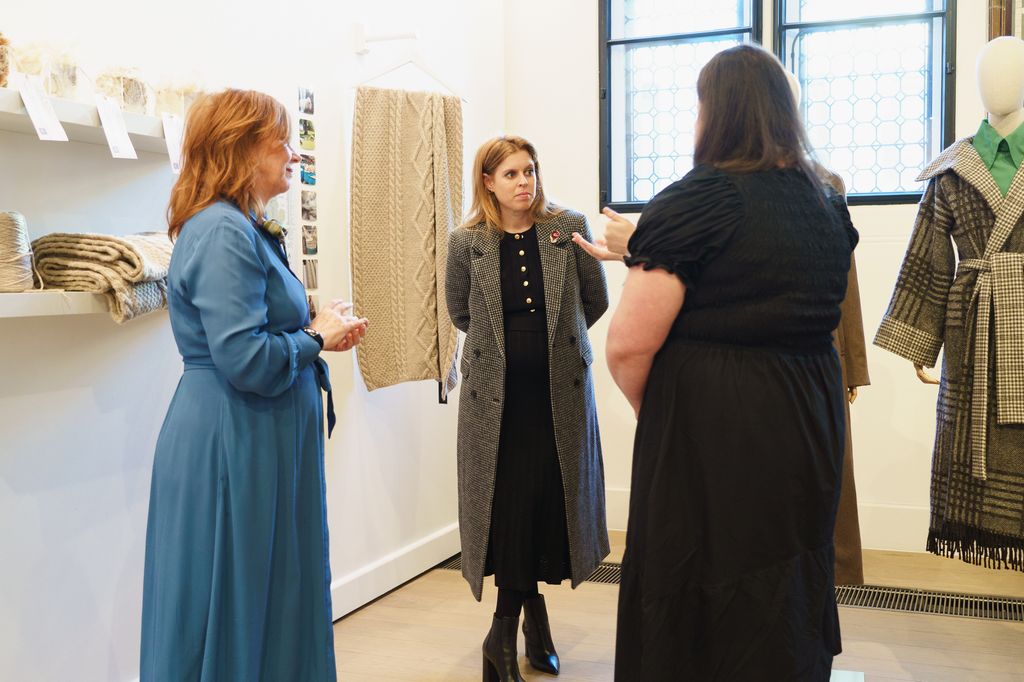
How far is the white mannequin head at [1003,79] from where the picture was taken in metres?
2.39

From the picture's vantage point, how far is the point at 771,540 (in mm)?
1587

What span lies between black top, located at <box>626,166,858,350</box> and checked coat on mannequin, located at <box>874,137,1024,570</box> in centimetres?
104

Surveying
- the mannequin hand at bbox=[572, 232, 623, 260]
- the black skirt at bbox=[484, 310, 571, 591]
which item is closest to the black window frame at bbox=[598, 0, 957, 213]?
the black skirt at bbox=[484, 310, 571, 591]

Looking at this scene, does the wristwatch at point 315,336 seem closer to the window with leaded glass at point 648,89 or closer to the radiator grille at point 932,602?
the radiator grille at point 932,602

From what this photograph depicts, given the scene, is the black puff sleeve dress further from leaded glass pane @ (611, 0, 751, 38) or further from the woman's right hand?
→ leaded glass pane @ (611, 0, 751, 38)

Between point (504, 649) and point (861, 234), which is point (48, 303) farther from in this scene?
point (861, 234)

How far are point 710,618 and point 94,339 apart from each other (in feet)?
5.13

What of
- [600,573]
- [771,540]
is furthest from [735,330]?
[600,573]

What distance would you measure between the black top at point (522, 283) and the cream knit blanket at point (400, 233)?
2.39ft

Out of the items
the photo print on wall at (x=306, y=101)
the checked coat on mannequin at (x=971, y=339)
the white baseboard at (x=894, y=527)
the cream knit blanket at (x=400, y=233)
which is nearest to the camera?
the checked coat on mannequin at (x=971, y=339)

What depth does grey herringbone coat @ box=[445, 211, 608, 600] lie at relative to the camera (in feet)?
8.20

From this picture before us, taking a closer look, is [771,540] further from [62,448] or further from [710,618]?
[62,448]

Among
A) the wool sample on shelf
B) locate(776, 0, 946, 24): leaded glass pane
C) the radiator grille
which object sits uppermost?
locate(776, 0, 946, 24): leaded glass pane

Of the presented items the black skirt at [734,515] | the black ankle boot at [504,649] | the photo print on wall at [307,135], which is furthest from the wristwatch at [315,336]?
the photo print on wall at [307,135]
